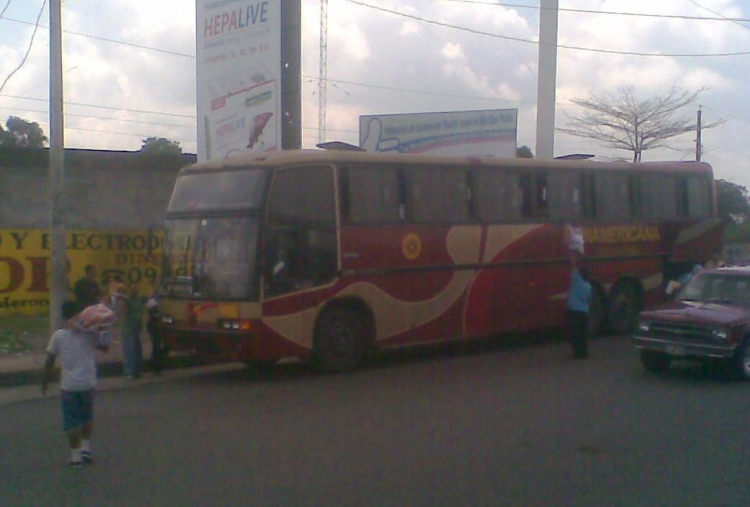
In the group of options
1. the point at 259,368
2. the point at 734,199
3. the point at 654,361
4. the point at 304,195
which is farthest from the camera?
the point at 734,199

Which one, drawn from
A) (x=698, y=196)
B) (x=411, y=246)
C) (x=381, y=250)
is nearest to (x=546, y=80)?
(x=698, y=196)

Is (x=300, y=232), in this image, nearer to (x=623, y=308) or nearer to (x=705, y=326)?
(x=705, y=326)

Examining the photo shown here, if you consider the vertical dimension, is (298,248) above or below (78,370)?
above

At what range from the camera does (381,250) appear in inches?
611

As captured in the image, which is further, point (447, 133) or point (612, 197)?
point (447, 133)

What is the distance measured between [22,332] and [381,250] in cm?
772

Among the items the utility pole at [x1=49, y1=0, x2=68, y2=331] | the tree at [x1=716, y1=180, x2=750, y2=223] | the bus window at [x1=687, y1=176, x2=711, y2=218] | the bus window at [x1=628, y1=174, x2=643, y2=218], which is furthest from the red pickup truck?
the tree at [x1=716, y1=180, x2=750, y2=223]

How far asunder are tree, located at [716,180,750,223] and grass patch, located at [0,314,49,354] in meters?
32.3

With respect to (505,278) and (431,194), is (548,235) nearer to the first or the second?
(505,278)

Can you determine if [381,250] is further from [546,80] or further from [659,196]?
[546,80]

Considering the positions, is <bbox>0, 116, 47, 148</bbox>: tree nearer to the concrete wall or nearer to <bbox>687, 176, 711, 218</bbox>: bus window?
the concrete wall

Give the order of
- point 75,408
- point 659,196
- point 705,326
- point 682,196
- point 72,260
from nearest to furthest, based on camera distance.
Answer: point 75,408, point 705,326, point 659,196, point 72,260, point 682,196

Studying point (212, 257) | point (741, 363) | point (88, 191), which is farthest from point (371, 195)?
point (88, 191)

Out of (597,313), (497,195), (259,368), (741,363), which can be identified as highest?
(497,195)
